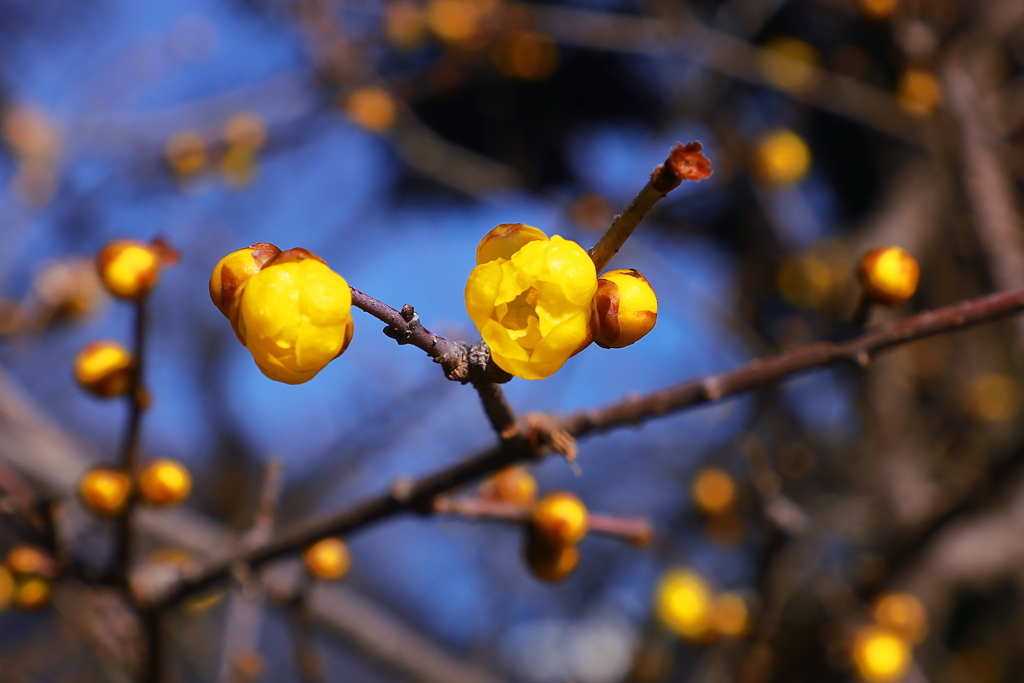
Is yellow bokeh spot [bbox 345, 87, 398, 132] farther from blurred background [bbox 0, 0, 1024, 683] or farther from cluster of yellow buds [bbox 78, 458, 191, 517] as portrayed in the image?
cluster of yellow buds [bbox 78, 458, 191, 517]

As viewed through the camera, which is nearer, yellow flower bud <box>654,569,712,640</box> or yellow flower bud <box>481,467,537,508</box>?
yellow flower bud <box>481,467,537,508</box>

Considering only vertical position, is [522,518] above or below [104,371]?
below

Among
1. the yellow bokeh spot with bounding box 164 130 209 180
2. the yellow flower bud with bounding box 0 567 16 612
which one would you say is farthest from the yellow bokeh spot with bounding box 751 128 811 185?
the yellow flower bud with bounding box 0 567 16 612

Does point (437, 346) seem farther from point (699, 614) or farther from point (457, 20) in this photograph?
point (457, 20)

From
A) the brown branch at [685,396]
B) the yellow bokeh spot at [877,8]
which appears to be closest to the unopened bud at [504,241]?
the brown branch at [685,396]

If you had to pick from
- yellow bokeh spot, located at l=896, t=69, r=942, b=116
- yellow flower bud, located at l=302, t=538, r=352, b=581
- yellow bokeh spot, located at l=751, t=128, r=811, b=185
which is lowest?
yellow flower bud, located at l=302, t=538, r=352, b=581

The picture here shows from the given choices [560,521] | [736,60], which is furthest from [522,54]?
[560,521]
